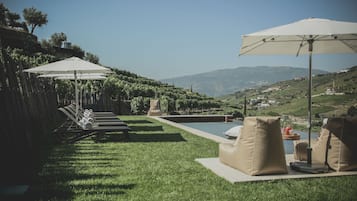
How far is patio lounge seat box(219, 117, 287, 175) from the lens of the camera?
457cm

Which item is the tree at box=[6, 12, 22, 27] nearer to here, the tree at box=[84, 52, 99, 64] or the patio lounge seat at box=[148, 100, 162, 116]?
the tree at box=[84, 52, 99, 64]

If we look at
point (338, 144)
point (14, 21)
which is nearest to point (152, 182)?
point (338, 144)

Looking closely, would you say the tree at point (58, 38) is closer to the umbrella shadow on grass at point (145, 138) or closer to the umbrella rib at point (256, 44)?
the umbrella shadow on grass at point (145, 138)

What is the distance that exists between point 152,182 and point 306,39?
299 cm

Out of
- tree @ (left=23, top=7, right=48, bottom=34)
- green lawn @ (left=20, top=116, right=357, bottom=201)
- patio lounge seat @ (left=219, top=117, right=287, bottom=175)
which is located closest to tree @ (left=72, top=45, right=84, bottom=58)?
tree @ (left=23, top=7, right=48, bottom=34)

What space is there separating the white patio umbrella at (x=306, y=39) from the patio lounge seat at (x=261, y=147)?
59cm

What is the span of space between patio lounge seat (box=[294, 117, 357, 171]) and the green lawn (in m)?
0.34

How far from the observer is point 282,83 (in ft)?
101

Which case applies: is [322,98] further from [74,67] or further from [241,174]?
[241,174]

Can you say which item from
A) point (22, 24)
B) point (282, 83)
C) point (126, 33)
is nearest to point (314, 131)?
point (126, 33)

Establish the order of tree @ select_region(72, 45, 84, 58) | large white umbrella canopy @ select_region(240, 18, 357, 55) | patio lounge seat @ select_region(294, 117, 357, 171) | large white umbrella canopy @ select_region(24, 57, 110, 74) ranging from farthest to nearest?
tree @ select_region(72, 45, 84, 58), large white umbrella canopy @ select_region(24, 57, 110, 74), patio lounge seat @ select_region(294, 117, 357, 171), large white umbrella canopy @ select_region(240, 18, 357, 55)

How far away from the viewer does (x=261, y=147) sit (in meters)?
4.57

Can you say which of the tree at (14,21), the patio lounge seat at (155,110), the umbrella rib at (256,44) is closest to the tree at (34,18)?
the tree at (14,21)

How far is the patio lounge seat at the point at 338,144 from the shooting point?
187 inches
